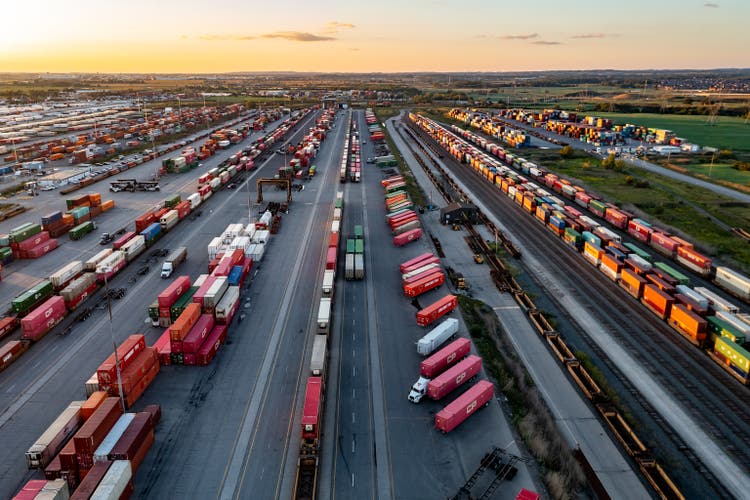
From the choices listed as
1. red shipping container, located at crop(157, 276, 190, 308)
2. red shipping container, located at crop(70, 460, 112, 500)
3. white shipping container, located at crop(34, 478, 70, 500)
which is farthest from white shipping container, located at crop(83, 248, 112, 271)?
white shipping container, located at crop(34, 478, 70, 500)

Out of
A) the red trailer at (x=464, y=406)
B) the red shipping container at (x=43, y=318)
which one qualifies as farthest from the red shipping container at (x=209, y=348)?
the red trailer at (x=464, y=406)

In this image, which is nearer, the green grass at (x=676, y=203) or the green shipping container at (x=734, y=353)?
the green shipping container at (x=734, y=353)

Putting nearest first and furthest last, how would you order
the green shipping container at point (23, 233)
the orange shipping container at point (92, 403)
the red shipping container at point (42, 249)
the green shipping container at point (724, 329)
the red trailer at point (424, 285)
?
the orange shipping container at point (92, 403), the green shipping container at point (724, 329), the red trailer at point (424, 285), the red shipping container at point (42, 249), the green shipping container at point (23, 233)

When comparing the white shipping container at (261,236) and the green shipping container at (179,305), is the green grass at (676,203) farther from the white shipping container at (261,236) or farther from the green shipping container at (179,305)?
the green shipping container at (179,305)

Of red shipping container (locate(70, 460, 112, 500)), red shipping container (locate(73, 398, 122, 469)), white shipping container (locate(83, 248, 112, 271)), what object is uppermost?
white shipping container (locate(83, 248, 112, 271))

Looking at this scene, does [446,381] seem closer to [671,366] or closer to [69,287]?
[671,366]

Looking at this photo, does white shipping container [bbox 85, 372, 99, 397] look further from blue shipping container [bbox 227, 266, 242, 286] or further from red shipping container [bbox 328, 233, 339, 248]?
red shipping container [bbox 328, 233, 339, 248]

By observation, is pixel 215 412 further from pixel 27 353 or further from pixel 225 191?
pixel 225 191
